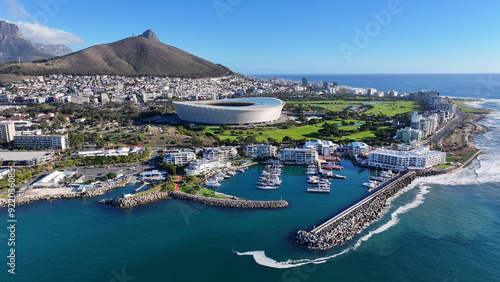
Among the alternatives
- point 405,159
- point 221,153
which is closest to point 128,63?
point 221,153

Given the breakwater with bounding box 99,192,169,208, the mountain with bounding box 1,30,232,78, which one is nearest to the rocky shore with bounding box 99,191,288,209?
the breakwater with bounding box 99,192,169,208

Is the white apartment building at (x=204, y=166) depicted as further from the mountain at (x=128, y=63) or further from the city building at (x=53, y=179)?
the mountain at (x=128, y=63)

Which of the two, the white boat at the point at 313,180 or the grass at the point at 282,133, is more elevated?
the grass at the point at 282,133

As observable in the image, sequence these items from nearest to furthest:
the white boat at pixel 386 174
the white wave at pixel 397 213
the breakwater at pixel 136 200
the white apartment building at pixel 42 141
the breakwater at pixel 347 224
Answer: the breakwater at pixel 347 224, the white wave at pixel 397 213, the breakwater at pixel 136 200, the white boat at pixel 386 174, the white apartment building at pixel 42 141

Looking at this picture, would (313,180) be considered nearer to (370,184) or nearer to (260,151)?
(370,184)

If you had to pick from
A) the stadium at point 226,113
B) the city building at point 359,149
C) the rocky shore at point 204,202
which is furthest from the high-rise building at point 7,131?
the city building at point 359,149

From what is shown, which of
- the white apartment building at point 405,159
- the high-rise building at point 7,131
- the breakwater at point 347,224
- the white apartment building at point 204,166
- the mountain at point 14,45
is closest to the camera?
the breakwater at point 347,224

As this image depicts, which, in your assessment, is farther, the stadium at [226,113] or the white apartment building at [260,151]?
the stadium at [226,113]

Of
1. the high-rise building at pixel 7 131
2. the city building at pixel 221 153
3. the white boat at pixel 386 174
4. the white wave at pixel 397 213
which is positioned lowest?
the white wave at pixel 397 213
